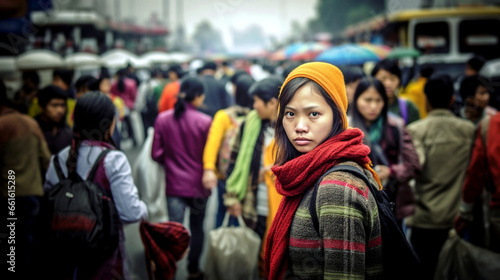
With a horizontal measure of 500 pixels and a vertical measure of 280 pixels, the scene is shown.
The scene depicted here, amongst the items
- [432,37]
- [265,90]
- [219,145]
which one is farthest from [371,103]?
[432,37]

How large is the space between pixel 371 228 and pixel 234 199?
2.15 metres

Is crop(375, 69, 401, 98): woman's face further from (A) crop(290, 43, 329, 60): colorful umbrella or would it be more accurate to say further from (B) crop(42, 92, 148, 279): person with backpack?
(A) crop(290, 43, 329, 60): colorful umbrella

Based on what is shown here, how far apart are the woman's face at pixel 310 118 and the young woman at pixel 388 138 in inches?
65.7

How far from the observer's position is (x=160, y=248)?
2967 millimetres

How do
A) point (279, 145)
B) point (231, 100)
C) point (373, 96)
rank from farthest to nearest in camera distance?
point (231, 100), point (373, 96), point (279, 145)

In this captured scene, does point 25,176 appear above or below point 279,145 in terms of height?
below

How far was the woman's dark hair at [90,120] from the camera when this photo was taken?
261cm

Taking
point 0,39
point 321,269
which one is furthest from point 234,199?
point 0,39

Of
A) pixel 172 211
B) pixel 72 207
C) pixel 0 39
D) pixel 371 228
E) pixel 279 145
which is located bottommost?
pixel 172 211

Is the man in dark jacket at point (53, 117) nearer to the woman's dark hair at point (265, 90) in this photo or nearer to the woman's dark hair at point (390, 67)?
the woman's dark hair at point (265, 90)

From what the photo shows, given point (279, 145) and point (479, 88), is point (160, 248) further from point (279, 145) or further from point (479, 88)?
point (479, 88)

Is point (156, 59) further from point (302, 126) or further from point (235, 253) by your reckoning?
point (302, 126)

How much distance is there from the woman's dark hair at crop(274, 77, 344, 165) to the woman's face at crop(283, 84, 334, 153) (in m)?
0.01

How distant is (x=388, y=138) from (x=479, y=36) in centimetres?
1213
